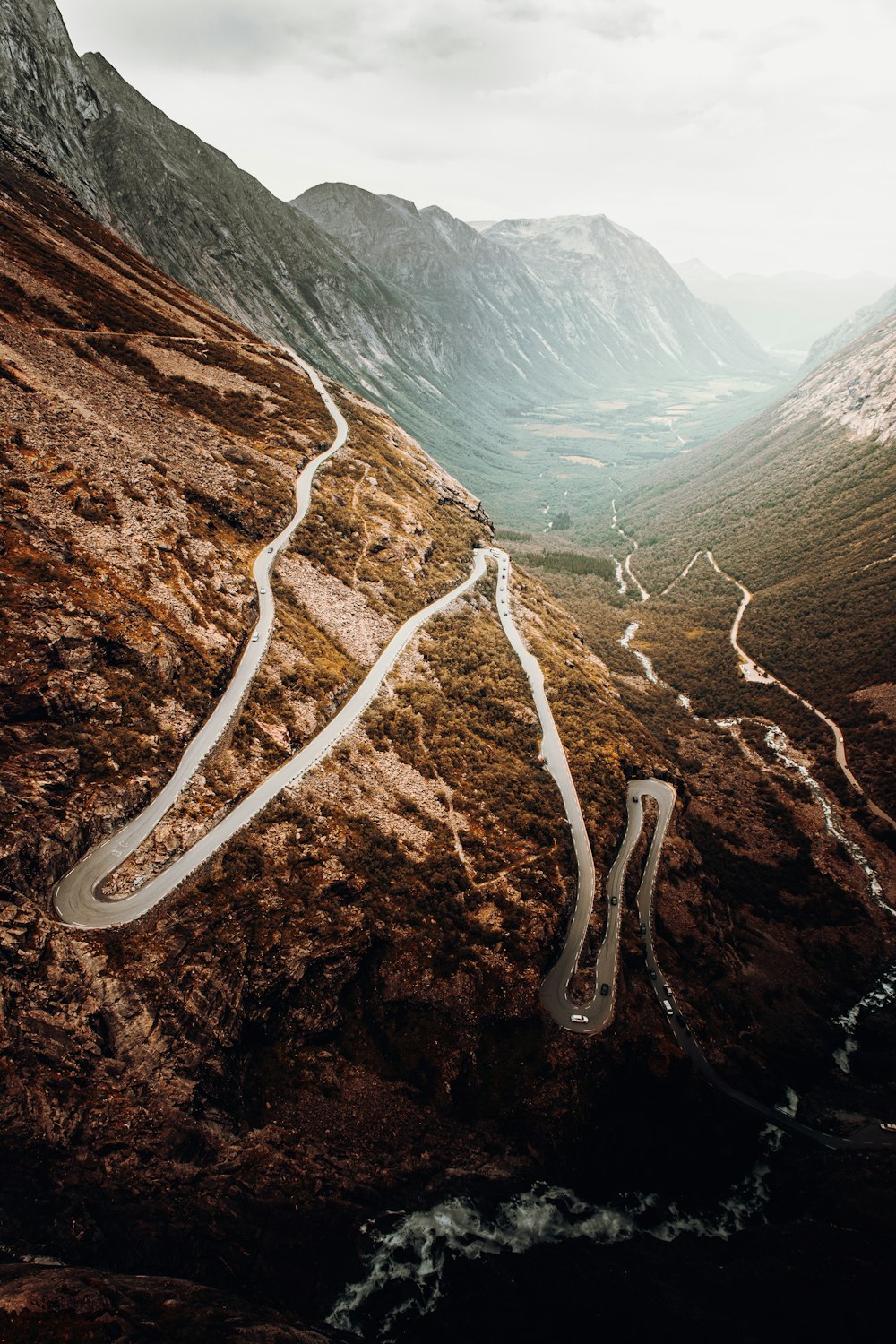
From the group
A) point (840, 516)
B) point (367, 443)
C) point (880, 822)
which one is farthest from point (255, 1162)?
point (840, 516)

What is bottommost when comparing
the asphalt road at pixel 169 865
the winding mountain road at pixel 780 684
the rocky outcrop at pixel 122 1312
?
the rocky outcrop at pixel 122 1312

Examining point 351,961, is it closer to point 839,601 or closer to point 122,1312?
point 122,1312

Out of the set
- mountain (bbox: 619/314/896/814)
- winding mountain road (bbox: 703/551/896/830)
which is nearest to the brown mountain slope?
winding mountain road (bbox: 703/551/896/830)

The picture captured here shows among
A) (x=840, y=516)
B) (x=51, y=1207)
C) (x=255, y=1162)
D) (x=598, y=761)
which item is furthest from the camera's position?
(x=840, y=516)

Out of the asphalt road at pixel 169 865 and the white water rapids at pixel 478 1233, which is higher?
the asphalt road at pixel 169 865

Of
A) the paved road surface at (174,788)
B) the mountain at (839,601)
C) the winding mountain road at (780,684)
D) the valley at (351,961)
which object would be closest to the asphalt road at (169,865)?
the paved road surface at (174,788)

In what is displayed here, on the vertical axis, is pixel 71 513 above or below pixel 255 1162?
above

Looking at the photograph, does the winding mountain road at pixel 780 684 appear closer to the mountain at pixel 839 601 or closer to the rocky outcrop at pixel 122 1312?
the mountain at pixel 839 601

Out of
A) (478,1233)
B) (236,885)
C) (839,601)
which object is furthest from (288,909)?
(839,601)

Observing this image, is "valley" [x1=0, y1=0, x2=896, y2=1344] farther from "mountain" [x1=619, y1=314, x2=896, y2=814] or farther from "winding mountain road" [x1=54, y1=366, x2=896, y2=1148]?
"mountain" [x1=619, y1=314, x2=896, y2=814]

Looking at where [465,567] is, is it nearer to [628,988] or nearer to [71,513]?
[71,513]

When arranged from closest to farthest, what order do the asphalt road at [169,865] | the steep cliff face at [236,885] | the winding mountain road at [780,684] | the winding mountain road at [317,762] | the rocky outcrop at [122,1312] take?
the rocky outcrop at [122,1312]
the steep cliff face at [236,885]
the asphalt road at [169,865]
the winding mountain road at [317,762]
the winding mountain road at [780,684]
